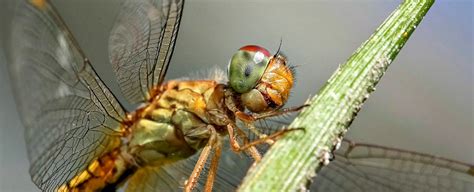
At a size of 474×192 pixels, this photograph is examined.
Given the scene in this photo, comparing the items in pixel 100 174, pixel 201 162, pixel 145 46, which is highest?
pixel 145 46

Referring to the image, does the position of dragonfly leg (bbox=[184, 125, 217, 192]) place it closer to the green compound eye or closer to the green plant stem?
the green compound eye

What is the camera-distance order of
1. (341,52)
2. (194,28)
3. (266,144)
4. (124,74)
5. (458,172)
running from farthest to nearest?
(341,52) < (194,28) < (124,74) < (458,172) < (266,144)

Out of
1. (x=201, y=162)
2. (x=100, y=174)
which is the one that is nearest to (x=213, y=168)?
(x=201, y=162)

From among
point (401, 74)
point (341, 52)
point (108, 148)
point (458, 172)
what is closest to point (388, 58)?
point (458, 172)

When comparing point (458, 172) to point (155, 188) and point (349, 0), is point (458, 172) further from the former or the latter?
point (349, 0)

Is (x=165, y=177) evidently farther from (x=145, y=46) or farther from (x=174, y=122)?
(x=145, y=46)

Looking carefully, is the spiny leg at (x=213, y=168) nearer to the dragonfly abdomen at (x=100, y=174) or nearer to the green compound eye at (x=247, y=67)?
the green compound eye at (x=247, y=67)

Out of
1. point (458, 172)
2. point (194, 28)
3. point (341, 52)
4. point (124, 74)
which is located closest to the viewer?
point (458, 172)
